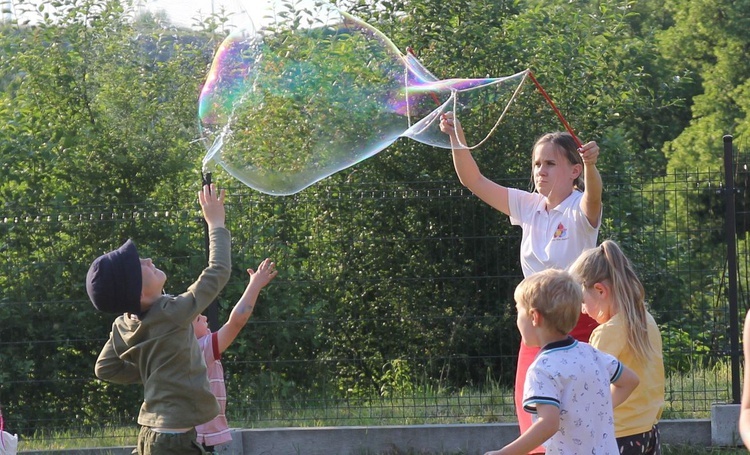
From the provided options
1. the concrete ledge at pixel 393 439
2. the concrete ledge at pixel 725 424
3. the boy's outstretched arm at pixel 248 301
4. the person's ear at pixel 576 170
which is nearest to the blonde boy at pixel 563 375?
the person's ear at pixel 576 170

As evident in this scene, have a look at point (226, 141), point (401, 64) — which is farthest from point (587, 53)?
point (226, 141)

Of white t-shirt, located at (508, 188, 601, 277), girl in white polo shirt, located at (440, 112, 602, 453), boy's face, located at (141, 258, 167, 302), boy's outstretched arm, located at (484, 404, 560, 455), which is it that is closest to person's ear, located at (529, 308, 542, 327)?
boy's outstretched arm, located at (484, 404, 560, 455)

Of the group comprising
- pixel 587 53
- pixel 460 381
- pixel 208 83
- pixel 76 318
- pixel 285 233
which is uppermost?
pixel 587 53

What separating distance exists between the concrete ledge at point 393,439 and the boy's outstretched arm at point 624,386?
11.4 ft

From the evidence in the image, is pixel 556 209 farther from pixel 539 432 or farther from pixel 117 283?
pixel 117 283

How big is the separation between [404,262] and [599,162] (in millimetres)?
2418

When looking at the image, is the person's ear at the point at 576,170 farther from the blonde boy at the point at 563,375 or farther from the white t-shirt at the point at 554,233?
the blonde boy at the point at 563,375

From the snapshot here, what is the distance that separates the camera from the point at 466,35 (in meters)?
9.71

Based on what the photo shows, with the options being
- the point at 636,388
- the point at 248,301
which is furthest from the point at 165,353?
the point at 636,388

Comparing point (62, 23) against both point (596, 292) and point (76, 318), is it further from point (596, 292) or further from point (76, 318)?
point (596, 292)

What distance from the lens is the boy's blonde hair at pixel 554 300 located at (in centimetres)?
345

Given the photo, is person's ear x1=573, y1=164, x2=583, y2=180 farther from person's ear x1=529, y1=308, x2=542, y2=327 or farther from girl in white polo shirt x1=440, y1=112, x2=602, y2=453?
person's ear x1=529, y1=308, x2=542, y2=327

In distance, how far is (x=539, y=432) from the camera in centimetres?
327

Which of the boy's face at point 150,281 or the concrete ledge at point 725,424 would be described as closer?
the boy's face at point 150,281
